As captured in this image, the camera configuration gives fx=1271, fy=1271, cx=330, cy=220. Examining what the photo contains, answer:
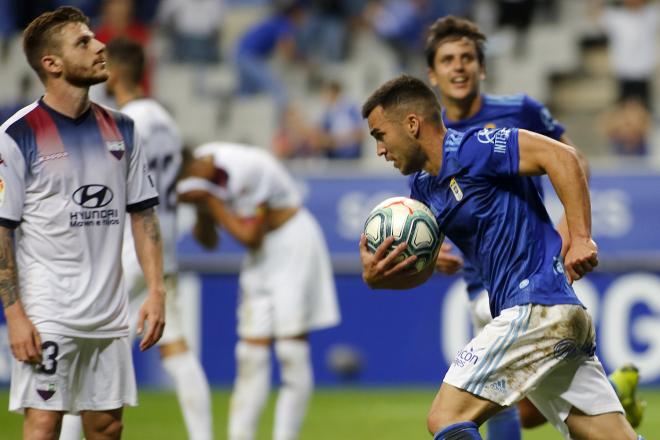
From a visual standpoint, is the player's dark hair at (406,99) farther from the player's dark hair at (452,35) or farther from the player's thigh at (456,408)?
the player's dark hair at (452,35)

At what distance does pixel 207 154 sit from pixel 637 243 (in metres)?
5.06

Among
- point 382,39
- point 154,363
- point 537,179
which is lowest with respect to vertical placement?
point 154,363

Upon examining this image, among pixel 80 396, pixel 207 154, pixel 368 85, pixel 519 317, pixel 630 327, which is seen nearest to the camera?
pixel 519 317

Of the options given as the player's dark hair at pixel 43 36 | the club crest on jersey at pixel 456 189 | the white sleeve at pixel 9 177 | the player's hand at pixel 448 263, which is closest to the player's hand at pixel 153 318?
the white sleeve at pixel 9 177

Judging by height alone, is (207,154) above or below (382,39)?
below

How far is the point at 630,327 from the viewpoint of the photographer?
37.8 ft

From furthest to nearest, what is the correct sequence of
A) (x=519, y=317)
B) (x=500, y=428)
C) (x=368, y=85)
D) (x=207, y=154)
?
(x=368, y=85), (x=207, y=154), (x=500, y=428), (x=519, y=317)

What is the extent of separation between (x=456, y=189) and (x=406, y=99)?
0.44 metres

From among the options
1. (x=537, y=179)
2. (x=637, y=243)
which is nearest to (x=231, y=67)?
(x=637, y=243)

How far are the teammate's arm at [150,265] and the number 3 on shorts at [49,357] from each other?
44 centimetres

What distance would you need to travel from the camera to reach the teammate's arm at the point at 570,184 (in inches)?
198

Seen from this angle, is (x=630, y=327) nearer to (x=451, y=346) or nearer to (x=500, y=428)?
(x=451, y=346)

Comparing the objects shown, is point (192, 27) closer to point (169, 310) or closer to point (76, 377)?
point (169, 310)

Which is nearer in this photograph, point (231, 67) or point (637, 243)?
point (637, 243)
